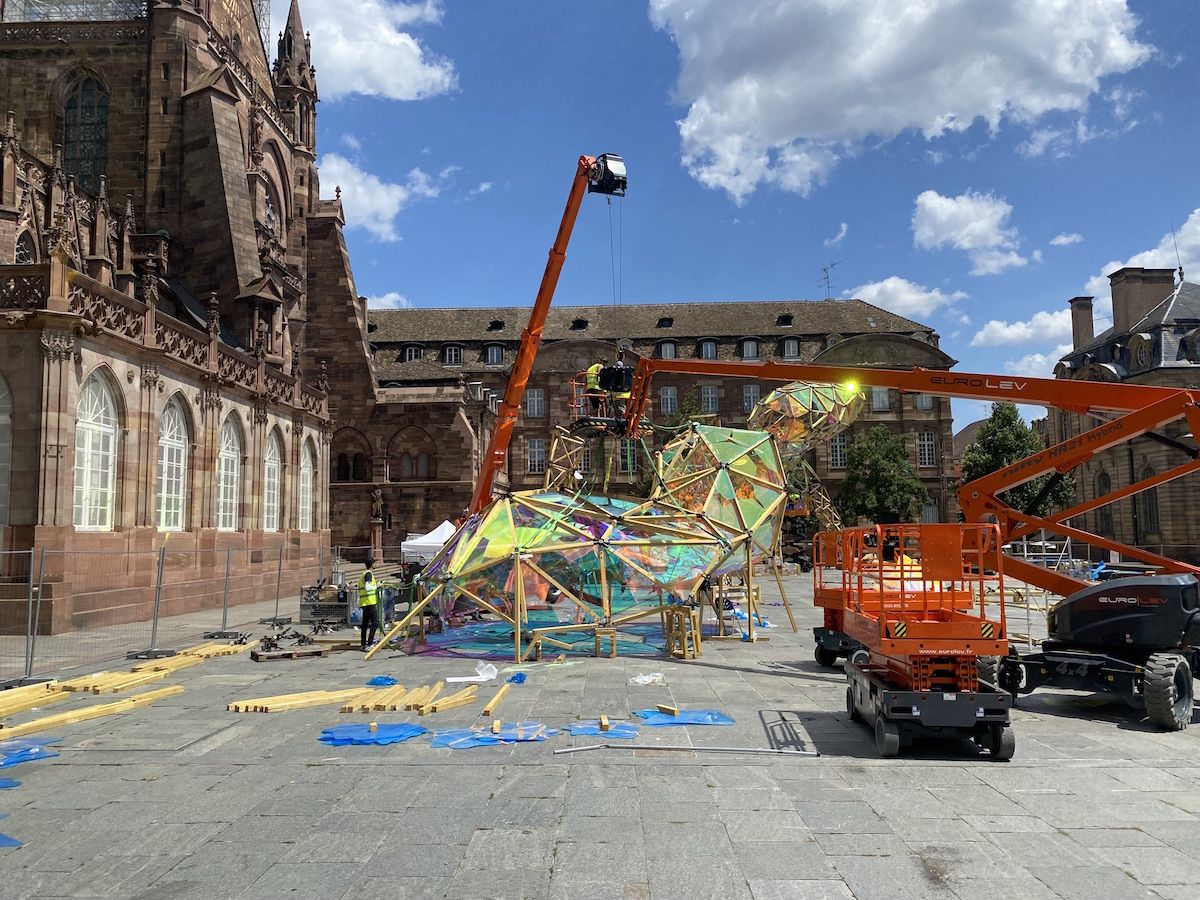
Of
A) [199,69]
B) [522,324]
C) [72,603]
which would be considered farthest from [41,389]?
[522,324]

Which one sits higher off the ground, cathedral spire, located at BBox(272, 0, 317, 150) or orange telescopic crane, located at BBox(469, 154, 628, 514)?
cathedral spire, located at BBox(272, 0, 317, 150)

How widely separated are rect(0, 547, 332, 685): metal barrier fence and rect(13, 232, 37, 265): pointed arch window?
1008cm

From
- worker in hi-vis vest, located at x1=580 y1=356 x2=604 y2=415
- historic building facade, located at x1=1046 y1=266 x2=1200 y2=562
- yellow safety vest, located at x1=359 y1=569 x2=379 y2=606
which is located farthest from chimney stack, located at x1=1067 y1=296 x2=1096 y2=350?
yellow safety vest, located at x1=359 y1=569 x2=379 y2=606

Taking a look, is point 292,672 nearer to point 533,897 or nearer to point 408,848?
point 408,848

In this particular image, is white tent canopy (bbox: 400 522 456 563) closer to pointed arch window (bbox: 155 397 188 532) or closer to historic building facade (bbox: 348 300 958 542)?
pointed arch window (bbox: 155 397 188 532)

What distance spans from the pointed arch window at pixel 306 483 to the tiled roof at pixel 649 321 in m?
30.1

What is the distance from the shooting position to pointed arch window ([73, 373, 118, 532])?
62.5 ft

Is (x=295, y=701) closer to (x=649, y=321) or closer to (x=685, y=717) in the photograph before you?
(x=685, y=717)

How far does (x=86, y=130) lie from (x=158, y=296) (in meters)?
14.2

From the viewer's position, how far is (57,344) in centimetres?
1802

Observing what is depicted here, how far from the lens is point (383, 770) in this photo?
27.0 feet

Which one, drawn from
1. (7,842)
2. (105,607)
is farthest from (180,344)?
(7,842)

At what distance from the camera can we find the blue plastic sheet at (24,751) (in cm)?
864

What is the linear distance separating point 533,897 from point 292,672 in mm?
10159
